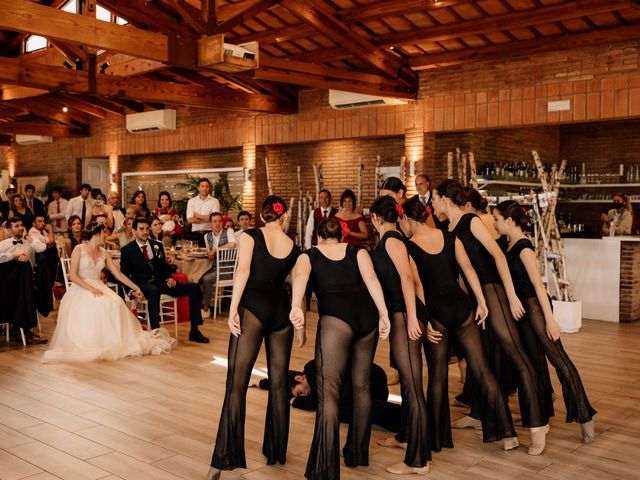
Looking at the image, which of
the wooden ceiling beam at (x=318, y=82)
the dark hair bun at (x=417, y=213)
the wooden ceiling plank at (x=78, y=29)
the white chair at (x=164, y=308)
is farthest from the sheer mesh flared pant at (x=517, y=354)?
the wooden ceiling beam at (x=318, y=82)

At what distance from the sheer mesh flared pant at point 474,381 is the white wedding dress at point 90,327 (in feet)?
12.2

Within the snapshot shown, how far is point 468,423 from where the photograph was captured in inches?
189

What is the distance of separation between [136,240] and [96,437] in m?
3.47

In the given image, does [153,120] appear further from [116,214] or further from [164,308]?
[164,308]

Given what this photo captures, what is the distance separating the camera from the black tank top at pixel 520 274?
4465 millimetres

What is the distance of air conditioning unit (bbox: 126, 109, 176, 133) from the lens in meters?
14.2

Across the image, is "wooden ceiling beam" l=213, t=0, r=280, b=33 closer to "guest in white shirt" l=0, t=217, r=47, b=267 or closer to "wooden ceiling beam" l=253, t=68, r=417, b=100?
"wooden ceiling beam" l=253, t=68, r=417, b=100

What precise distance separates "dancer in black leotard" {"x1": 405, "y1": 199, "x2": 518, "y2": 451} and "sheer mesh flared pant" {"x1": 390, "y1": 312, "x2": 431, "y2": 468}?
0.75 ft

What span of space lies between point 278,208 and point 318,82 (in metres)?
6.18

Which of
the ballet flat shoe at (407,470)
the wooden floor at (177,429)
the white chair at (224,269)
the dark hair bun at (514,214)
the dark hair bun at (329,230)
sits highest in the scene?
the dark hair bun at (514,214)

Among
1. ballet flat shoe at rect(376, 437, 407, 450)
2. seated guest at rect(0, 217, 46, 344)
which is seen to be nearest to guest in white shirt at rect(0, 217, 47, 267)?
seated guest at rect(0, 217, 46, 344)

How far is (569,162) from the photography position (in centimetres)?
1401

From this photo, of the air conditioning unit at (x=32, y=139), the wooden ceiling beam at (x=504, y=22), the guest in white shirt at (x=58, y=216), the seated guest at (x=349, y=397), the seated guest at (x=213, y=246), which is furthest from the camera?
the air conditioning unit at (x=32, y=139)

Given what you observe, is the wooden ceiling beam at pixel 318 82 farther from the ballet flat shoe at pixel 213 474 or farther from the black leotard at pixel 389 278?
the ballet flat shoe at pixel 213 474
